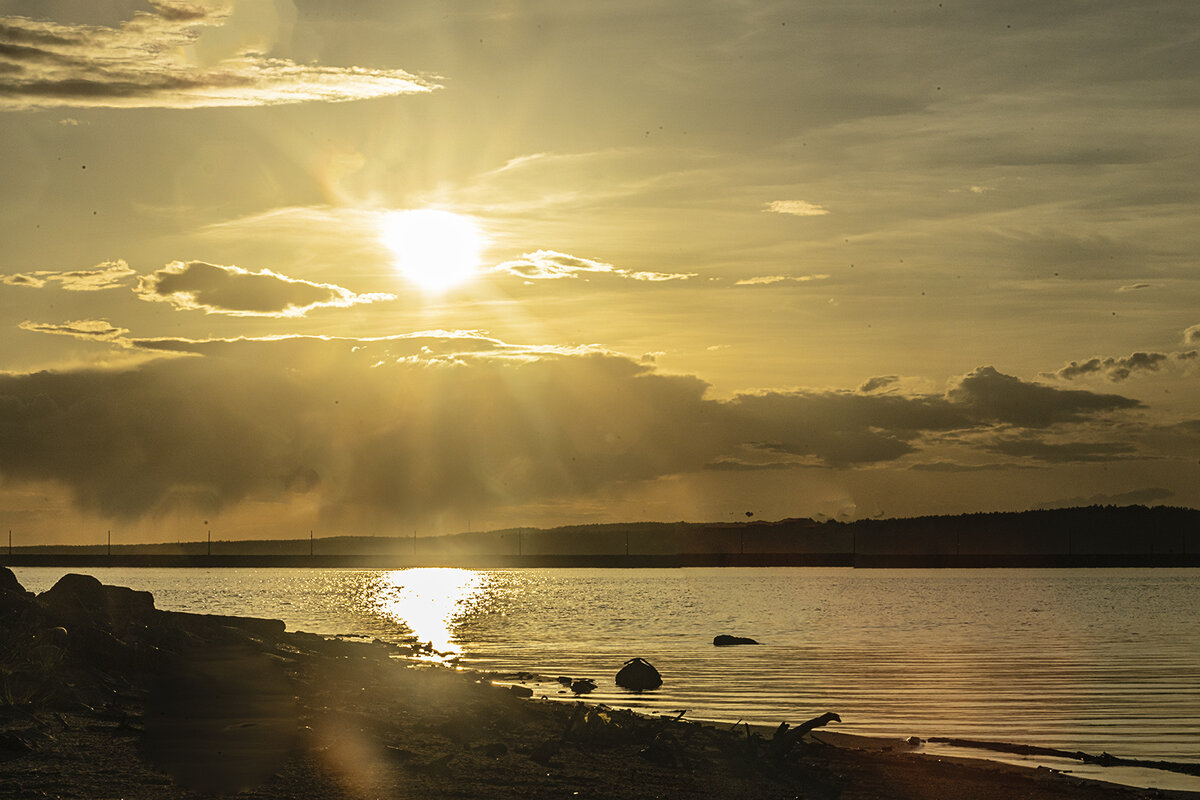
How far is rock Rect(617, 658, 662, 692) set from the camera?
4175 centimetres

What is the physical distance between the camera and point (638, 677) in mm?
42000

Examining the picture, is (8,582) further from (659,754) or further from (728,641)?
(728,641)

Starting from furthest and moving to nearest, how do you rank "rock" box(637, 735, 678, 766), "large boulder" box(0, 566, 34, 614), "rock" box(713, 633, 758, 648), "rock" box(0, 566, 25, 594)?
"rock" box(713, 633, 758, 648)
"rock" box(0, 566, 25, 594)
"large boulder" box(0, 566, 34, 614)
"rock" box(637, 735, 678, 766)

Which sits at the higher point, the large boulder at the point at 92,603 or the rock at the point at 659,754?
the large boulder at the point at 92,603

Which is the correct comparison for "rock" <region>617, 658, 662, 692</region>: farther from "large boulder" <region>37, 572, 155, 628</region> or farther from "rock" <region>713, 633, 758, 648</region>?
"rock" <region>713, 633, 758, 648</region>

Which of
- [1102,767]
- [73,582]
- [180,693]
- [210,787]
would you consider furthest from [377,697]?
[1102,767]

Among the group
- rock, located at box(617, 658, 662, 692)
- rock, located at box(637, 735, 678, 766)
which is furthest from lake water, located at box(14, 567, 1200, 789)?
rock, located at box(637, 735, 678, 766)

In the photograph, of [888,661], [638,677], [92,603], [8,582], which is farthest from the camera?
[888,661]

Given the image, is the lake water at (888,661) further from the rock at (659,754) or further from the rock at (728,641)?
the rock at (659,754)

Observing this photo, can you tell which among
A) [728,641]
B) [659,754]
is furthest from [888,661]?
[659,754]

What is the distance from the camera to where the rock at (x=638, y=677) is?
137ft

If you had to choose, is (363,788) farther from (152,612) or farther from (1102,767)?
(152,612)

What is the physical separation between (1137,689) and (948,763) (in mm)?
21369

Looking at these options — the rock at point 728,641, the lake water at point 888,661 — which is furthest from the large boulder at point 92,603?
the rock at point 728,641
